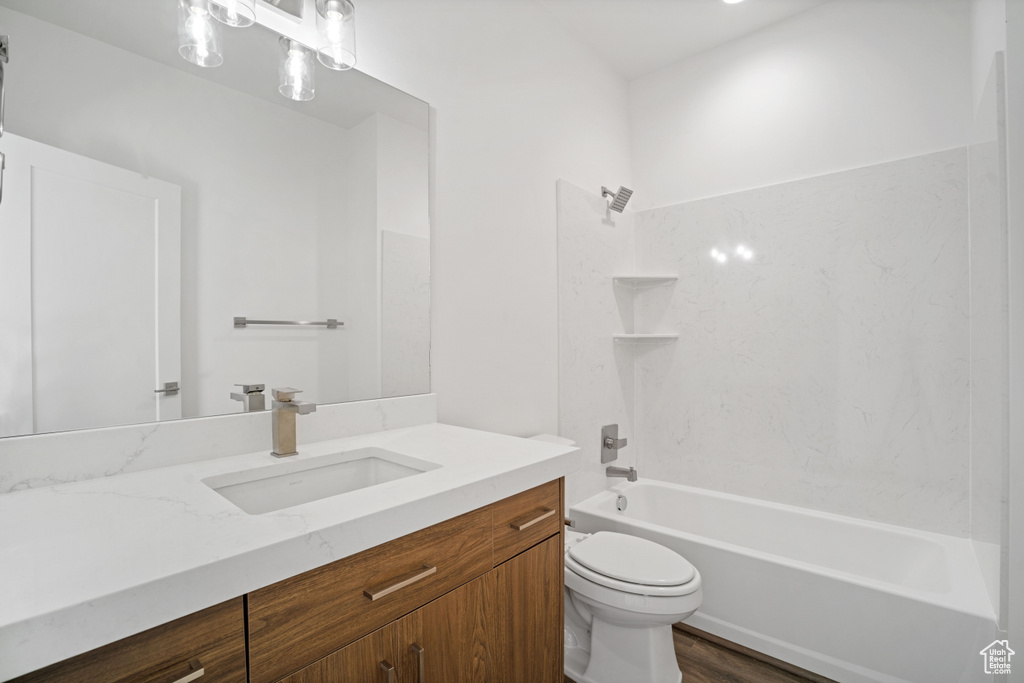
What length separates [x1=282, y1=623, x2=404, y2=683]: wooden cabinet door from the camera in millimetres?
711

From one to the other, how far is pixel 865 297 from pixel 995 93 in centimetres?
92

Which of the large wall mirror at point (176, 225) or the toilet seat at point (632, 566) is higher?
the large wall mirror at point (176, 225)

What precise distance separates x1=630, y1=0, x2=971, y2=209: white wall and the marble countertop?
2138 mm

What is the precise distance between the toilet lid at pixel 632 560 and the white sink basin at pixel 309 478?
2.74ft

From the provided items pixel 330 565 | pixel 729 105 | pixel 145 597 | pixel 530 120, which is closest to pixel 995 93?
pixel 729 105

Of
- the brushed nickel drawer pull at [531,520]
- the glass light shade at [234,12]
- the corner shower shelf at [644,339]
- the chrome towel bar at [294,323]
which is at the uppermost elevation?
the glass light shade at [234,12]

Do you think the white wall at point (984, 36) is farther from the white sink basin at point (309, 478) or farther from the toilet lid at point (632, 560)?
the white sink basin at point (309, 478)

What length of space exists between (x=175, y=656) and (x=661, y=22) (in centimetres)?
282

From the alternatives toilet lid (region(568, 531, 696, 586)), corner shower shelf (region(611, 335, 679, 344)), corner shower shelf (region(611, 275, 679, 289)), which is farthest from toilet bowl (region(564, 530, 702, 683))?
corner shower shelf (region(611, 275, 679, 289))

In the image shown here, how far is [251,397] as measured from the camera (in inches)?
46.1

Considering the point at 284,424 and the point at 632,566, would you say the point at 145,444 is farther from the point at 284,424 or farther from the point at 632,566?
the point at 632,566

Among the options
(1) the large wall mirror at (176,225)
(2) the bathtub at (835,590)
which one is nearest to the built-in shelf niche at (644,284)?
(2) the bathtub at (835,590)

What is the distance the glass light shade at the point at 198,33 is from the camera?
1.09 meters

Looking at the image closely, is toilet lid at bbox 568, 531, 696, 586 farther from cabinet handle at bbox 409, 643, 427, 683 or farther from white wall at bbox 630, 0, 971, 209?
white wall at bbox 630, 0, 971, 209
